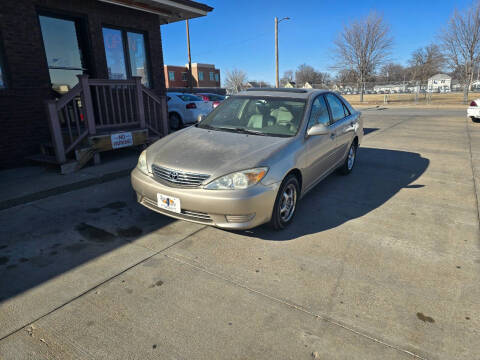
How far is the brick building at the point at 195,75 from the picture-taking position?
60.5 meters

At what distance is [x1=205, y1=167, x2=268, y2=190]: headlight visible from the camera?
3090 mm

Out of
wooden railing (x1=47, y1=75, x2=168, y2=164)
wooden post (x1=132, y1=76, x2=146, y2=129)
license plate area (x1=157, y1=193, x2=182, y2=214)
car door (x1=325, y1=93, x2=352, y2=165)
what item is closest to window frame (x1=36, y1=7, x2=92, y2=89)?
wooden railing (x1=47, y1=75, x2=168, y2=164)

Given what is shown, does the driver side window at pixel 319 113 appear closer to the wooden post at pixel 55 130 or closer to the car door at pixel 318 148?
the car door at pixel 318 148

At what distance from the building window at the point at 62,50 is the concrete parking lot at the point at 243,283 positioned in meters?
3.86

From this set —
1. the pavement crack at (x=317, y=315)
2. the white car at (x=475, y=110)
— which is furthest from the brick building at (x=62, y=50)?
the white car at (x=475, y=110)

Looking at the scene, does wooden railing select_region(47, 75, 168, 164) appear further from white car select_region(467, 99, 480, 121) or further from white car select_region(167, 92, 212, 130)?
white car select_region(467, 99, 480, 121)

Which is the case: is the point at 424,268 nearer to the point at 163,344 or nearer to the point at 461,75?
the point at 163,344

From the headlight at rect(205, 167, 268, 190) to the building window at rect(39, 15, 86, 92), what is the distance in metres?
5.94

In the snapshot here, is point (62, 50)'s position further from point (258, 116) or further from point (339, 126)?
point (339, 126)

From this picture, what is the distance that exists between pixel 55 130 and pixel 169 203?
134 inches

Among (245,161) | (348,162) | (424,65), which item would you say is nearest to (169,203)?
(245,161)

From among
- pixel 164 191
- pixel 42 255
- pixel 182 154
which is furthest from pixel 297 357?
pixel 42 255

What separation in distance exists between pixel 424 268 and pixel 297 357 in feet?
5.52

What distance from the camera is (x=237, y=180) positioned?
10.2 ft
